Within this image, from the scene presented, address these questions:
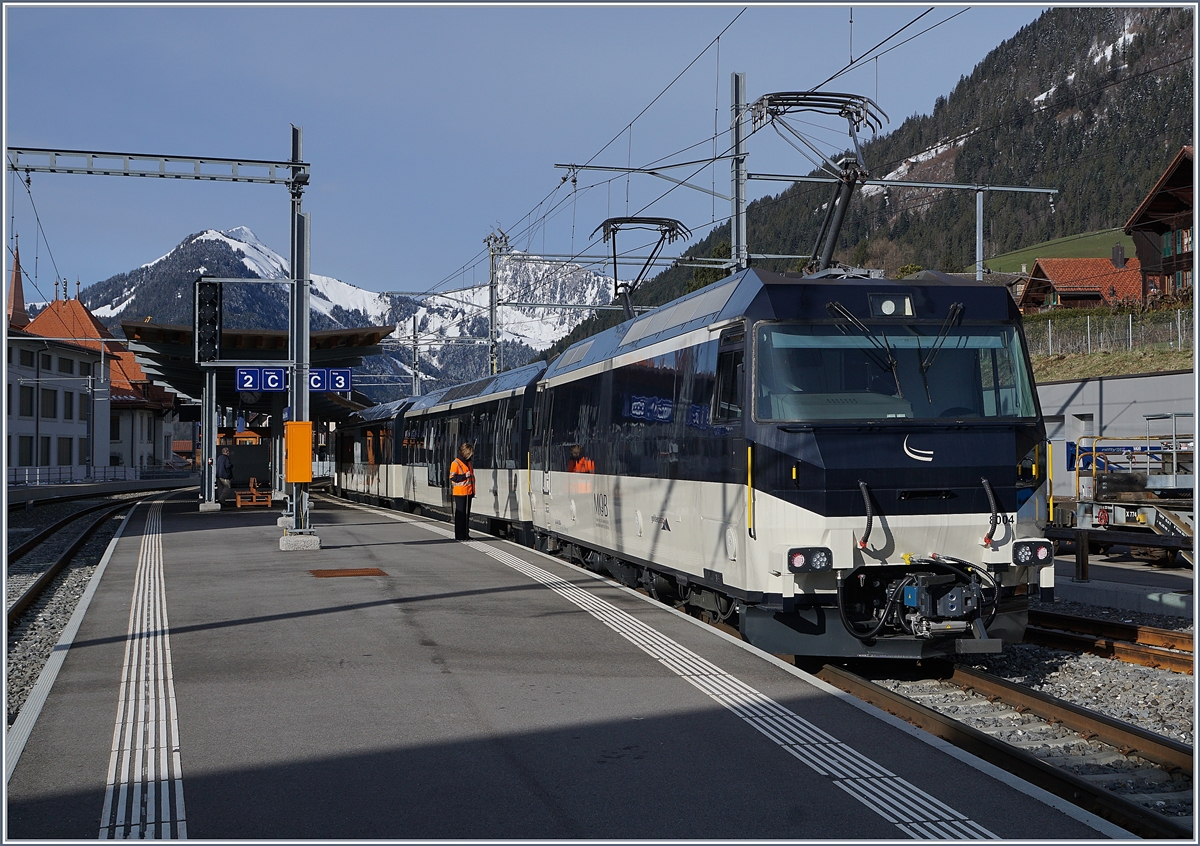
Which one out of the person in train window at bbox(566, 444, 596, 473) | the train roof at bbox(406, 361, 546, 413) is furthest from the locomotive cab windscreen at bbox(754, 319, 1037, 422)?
the train roof at bbox(406, 361, 546, 413)

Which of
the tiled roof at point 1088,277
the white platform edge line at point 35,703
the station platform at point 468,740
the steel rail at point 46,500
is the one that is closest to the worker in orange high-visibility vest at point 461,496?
the station platform at point 468,740

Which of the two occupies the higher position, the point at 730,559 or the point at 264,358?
the point at 264,358

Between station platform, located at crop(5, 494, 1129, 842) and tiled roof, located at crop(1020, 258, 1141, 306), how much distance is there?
62.3 m

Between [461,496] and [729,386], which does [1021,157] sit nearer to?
[461,496]

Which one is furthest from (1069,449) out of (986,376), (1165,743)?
(1165,743)

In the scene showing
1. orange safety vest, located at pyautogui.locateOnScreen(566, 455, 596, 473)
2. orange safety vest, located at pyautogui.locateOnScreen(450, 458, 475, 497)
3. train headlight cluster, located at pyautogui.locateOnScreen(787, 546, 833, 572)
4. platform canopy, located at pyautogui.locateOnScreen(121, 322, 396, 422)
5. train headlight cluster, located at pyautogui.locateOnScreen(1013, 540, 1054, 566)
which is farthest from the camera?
platform canopy, located at pyautogui.locateOnScreen(121, 322, 396, 422)

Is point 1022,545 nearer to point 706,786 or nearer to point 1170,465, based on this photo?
point 706,786

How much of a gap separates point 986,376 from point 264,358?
27.9 m

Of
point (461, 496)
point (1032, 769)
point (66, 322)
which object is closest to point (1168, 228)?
point (461, 496)

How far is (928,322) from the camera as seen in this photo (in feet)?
31.3

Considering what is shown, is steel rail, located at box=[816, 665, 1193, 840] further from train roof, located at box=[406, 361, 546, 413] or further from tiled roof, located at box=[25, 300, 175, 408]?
tiled roof, located at box=[25, 300, 175, 408]

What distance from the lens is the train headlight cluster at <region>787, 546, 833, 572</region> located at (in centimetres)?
876

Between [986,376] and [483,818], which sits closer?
[483,818]

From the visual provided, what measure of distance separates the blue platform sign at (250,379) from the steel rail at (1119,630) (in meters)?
16.7
